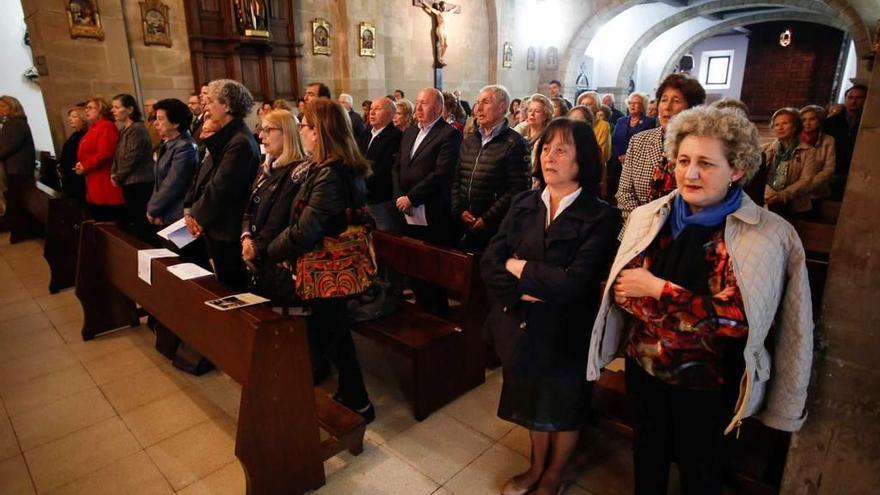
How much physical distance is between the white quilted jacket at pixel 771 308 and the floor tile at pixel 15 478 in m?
2.47

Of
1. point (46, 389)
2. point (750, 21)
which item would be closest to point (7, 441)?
point (46, 389)

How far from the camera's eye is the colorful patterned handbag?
6.98ft

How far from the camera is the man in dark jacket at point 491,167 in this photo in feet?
9.08

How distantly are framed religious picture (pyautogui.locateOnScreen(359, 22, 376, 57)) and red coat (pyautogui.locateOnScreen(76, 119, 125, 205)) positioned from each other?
4.95m

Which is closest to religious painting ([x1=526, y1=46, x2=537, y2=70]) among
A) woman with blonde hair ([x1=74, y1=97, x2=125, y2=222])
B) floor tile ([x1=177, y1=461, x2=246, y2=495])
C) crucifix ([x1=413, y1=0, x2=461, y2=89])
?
crucifix ([x1=413, y1=0, x2=461, y2=89])

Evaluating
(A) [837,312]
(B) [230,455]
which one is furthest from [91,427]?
(A) [837,312]

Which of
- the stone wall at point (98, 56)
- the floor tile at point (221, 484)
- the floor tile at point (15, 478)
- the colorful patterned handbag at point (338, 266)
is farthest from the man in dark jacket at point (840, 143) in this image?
the stone wall at point (98, 56)

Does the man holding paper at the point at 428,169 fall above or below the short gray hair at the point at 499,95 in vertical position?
below

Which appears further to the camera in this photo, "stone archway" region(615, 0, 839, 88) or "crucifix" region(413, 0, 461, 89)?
"stone archway" region(615, 0, 839, 88)

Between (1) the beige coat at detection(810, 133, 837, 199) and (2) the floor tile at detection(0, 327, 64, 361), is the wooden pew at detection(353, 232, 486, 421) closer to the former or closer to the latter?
(2) the floor tile at detection(0, 327, 64, 361)

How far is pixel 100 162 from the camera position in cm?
412

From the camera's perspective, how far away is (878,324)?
1303 millimetres

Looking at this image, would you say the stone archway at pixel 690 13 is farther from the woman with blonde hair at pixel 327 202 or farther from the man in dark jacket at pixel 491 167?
the woman with blonde hair at pixel 327 202

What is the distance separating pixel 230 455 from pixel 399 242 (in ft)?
4.25
